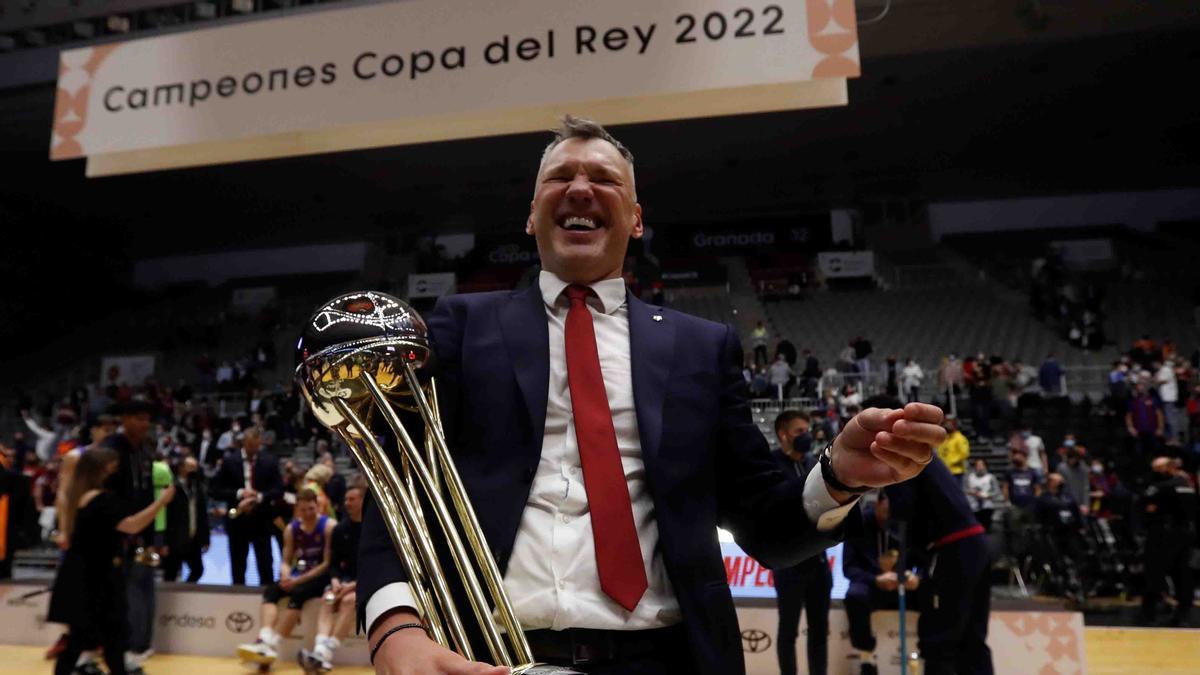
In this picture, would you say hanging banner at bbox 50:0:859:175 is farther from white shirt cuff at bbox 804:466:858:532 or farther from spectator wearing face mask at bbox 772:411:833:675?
white shirt cuff at bbox 804:466:858:532

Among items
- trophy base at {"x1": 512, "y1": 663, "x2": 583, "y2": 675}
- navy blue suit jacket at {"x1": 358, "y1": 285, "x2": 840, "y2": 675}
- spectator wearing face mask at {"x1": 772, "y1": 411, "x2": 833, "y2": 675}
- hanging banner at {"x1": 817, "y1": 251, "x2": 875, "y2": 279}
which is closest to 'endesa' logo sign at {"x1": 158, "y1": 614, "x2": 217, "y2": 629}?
spectator wearing face mask at {"x1": 772, "y1": 411, "x2": 833, "y2": 675}

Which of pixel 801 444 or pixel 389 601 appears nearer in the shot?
pixel 389 601

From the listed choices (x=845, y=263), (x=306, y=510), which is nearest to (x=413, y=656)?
(x=306, y=510)

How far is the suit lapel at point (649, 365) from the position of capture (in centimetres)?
129

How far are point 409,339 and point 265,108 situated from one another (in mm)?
3856

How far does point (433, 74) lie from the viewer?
441 centimetres

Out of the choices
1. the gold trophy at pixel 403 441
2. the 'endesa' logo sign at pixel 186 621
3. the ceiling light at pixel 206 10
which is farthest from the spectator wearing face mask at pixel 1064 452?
the ceiling light at pixel 206 10

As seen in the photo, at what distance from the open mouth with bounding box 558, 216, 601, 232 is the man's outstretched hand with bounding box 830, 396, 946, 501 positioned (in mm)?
507

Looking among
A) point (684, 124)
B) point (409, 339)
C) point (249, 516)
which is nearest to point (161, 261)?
point (684, 124)

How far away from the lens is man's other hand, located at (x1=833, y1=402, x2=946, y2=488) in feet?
3.54

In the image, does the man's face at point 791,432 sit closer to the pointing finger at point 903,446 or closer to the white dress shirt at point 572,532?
the white dress shirt at point 572,532

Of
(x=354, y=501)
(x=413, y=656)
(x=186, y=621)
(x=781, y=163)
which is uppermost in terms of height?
(x=781, y=163)

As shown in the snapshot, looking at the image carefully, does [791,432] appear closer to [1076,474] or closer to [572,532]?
[572,532]

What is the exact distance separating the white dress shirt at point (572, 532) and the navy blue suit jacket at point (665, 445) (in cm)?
3
